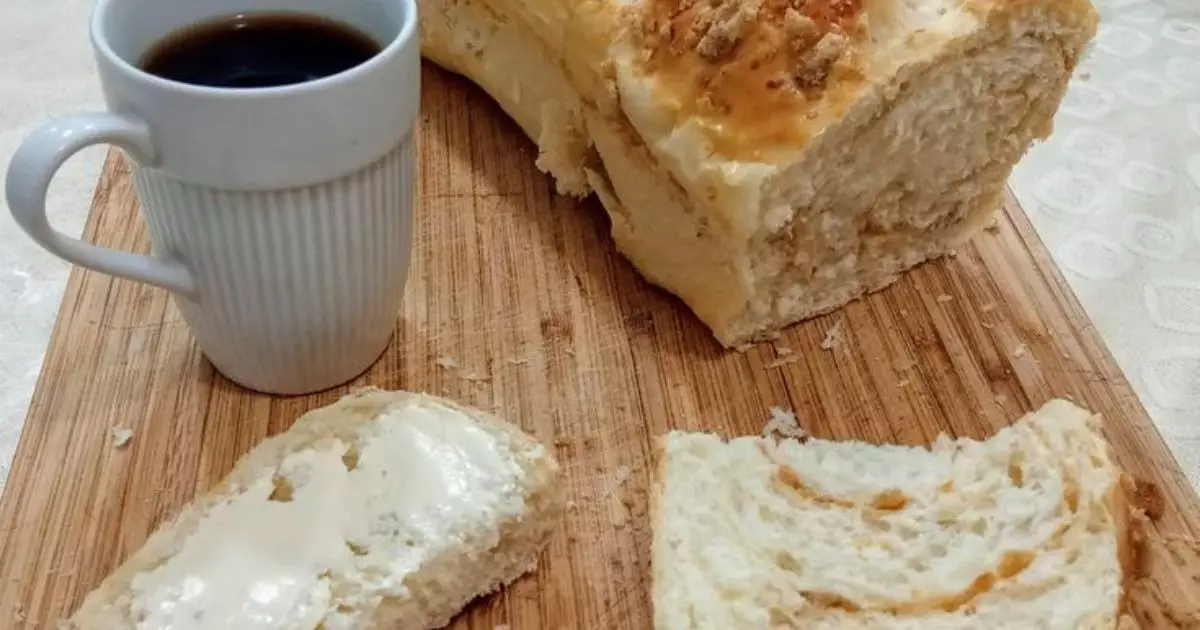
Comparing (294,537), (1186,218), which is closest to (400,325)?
(294,537)

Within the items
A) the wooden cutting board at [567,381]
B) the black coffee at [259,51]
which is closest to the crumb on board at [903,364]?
the wooden cutting board at [567,381]

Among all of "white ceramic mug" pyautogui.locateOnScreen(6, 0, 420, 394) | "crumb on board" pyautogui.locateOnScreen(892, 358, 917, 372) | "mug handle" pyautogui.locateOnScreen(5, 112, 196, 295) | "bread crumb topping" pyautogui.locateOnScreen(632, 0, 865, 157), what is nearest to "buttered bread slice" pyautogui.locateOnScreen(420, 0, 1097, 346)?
"bread crumb topping" pyautogui.locateOnScreen(632, 0, 865, 157)

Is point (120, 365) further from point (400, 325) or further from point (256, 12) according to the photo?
point (256, 12)

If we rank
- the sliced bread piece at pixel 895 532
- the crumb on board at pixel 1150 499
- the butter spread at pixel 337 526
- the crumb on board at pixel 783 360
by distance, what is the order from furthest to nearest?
the crumb on board at pixel 783 360
the crumb on board at pixel 1150 499
the sliced bread piece at pixel 895 532
the butter spread at pixel 337 526

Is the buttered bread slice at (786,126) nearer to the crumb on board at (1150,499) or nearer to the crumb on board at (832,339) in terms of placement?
the crumb on board at (832,339)

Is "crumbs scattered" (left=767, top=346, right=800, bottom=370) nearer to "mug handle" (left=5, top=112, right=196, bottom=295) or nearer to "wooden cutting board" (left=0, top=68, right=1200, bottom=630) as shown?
"wooden cutting board" (left=0, top=68, right=1200, bottom=630)

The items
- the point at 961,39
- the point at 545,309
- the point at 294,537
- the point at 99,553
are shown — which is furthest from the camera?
the point at 545,309
